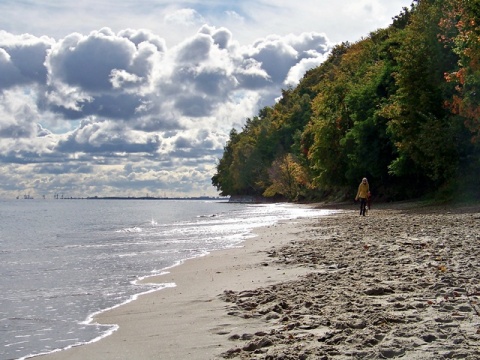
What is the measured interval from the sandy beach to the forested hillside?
14488mm

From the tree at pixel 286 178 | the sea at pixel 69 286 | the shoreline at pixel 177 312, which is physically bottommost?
the sea at pixel 69 286

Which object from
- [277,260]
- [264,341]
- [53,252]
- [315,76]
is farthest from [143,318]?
[315,76]

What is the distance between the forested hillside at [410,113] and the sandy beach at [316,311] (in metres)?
14.5

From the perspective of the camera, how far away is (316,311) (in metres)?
6.98

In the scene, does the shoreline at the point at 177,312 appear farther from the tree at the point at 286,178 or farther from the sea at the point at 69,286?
the tree at the point at 286,178

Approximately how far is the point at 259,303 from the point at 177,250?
11058 millimetres

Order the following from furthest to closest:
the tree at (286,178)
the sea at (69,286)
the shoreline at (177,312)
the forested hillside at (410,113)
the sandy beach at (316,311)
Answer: the tree at (286,178), the forested hillside at (410,113), the sea at (69,286), the shoreline at (177,312), the sandy beach at (316,311)

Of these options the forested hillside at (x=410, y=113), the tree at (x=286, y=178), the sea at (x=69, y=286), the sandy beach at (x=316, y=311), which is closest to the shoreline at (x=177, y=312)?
the sandy beach at (x=316, y=311)

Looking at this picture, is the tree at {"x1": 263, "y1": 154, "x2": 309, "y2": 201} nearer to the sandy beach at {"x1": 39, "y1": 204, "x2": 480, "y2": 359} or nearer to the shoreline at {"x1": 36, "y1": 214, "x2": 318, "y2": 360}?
the shoreline at {"x1": 36, "y1": 214, "x2": 318, "y2": 360}

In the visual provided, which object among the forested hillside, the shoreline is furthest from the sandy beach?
the forested hillside

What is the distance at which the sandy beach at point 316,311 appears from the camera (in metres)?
5.45

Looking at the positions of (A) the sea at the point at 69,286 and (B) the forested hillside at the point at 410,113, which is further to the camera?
(B) the forested hillside at the point at 410,113

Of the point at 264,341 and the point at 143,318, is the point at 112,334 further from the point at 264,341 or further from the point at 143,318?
the point at 264,341

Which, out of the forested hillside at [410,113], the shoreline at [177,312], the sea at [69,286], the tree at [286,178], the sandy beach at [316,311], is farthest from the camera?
the tree at [286,178]
